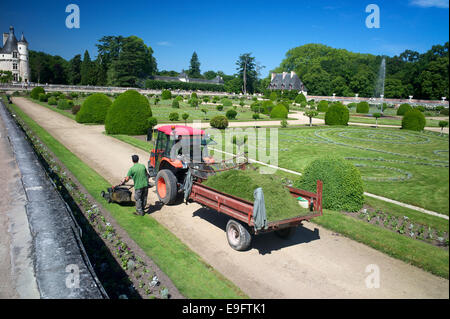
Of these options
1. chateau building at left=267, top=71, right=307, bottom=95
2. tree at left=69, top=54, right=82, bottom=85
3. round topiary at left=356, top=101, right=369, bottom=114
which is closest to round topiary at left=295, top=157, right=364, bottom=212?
round topiary at left=356, top=101, right=369, bottom=114

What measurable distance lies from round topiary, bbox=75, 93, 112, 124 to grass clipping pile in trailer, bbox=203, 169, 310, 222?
23027mm

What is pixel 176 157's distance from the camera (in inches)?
376

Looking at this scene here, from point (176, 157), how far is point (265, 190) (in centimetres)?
349

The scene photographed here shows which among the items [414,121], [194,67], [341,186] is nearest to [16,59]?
[194,67]

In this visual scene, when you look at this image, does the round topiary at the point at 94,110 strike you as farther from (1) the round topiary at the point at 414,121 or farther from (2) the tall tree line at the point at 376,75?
(2) the tall tree line at the point at 376,75

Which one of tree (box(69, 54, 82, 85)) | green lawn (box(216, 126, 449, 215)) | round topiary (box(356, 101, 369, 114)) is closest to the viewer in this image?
green lawn (box(216, 126, 449, 215))

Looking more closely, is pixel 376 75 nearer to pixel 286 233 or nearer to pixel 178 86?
pixel 178 86

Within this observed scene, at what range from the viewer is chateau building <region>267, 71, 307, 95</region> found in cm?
9391

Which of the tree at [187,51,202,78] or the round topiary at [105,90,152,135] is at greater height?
the tree at [187,51,202,78]

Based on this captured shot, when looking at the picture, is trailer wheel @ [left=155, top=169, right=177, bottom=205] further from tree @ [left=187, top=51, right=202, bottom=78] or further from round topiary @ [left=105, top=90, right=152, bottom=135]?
tree @ [left=187, top=51, right=202, bottom=78]

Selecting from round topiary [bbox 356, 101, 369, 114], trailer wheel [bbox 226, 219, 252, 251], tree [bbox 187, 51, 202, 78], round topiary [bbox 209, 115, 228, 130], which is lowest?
trailer wheel [bbox 226, 219, 252, 251]

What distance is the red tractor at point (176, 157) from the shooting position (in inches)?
363

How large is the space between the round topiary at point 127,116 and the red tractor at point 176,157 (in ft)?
43.2

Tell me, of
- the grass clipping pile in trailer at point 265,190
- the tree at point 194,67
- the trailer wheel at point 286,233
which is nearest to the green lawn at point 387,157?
the grass clipping pile in trailer at point 265,190
